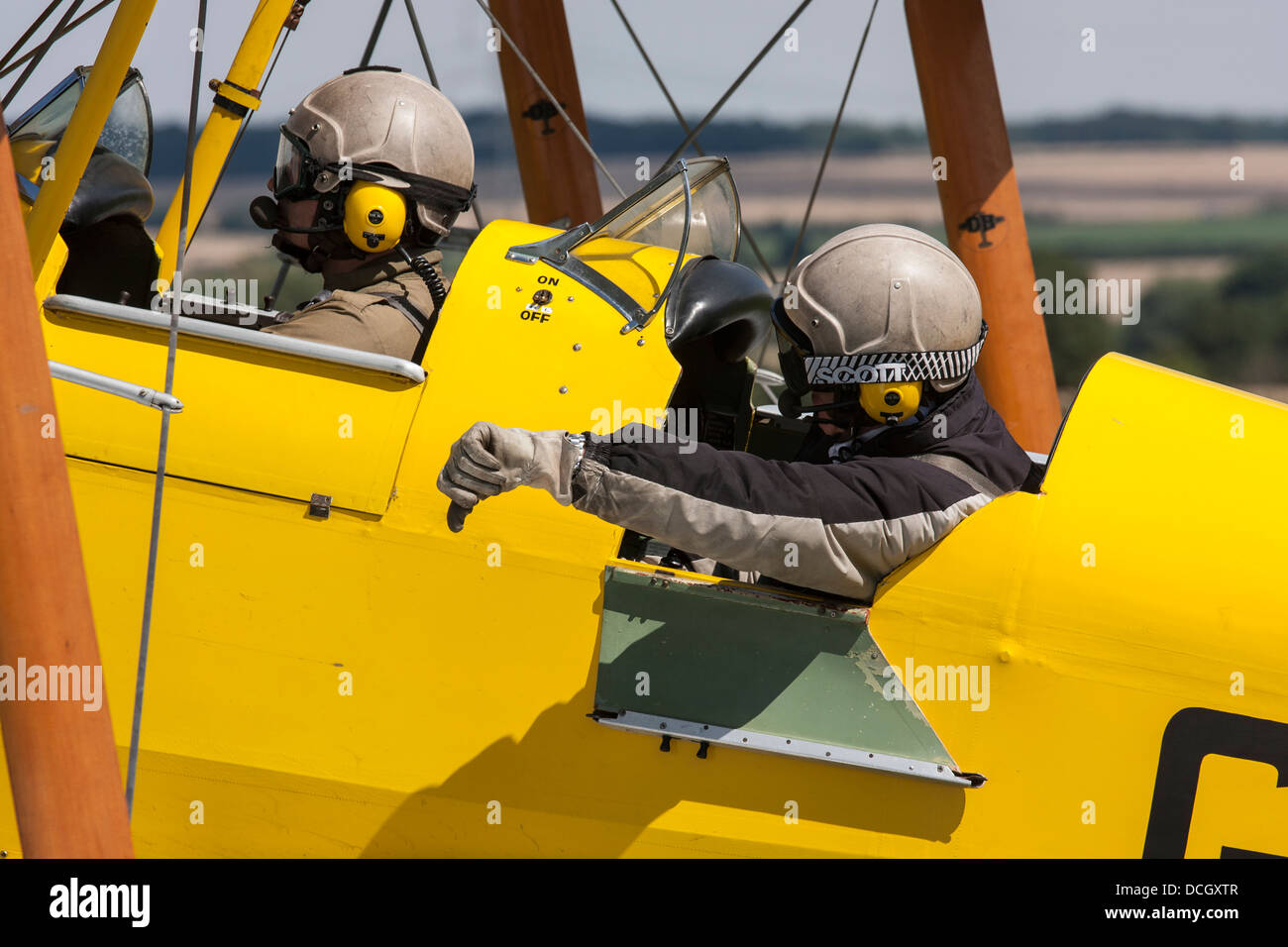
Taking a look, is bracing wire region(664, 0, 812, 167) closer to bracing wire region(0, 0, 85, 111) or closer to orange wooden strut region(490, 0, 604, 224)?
orange wooden strut region(490, 0, 604, 224)

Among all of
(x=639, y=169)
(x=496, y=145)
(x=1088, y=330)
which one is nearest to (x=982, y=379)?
(x=639, y=169)

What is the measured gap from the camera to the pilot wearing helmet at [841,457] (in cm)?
225

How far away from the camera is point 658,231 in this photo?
314 centimetres

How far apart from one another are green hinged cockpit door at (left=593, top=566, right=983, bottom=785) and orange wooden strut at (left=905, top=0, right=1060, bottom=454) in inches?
141

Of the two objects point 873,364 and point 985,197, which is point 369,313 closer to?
point 873,364

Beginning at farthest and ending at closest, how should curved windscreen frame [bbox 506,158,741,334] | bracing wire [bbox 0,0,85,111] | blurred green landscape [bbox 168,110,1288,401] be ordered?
blurred green landscape [bbox 168,110,1288,401]
bracing wire [bbox 0,0,85,111]
curved windscreen frame [bbox 506,158,741,334]

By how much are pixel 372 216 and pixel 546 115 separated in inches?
121

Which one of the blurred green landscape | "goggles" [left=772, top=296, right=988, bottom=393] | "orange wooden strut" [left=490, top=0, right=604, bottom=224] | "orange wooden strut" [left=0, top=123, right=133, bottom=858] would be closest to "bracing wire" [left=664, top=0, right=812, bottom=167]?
"orange wooden strut" [left=490, top=0, right=604, bottom=224]

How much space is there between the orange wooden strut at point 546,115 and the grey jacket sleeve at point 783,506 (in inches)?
146

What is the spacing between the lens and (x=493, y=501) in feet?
8.53

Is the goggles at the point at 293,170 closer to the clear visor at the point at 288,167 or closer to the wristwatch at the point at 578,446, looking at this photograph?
the clear visor at the point at 288,167

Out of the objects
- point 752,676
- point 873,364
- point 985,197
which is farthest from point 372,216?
point 985,197

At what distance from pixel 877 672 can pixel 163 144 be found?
227 ft

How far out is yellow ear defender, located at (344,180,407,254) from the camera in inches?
125
